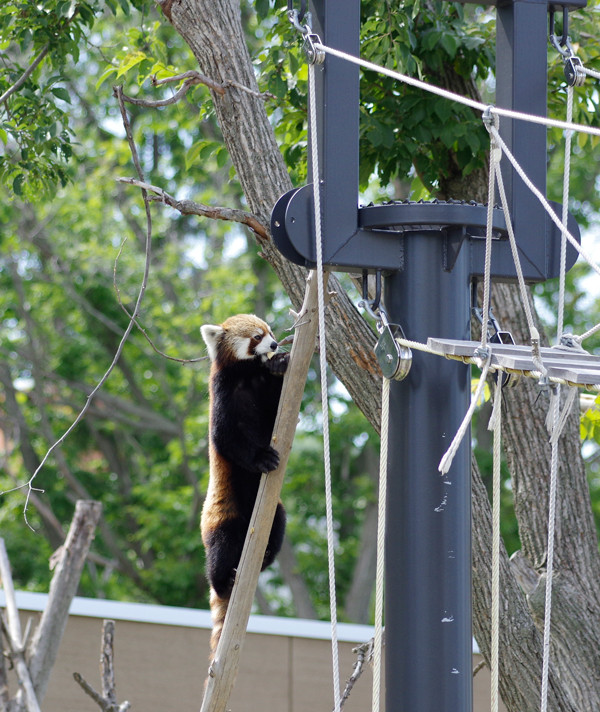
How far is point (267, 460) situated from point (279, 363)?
49 centimetres

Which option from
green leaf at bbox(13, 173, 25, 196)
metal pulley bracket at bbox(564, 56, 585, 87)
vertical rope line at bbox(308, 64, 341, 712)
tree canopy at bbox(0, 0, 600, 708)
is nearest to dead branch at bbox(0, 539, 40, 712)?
green leaf at bbox(13, 173, 25, 196)

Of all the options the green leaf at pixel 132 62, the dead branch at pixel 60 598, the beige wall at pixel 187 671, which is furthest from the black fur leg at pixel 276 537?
the beige wall at pixel 187 671

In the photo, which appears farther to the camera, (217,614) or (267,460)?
(217,614)

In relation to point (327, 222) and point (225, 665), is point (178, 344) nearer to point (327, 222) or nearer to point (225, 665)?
point (225, 665)

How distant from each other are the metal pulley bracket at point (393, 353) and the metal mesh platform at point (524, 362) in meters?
0.10

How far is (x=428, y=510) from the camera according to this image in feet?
6.88

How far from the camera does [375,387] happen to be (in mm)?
3371

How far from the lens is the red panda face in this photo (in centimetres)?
372

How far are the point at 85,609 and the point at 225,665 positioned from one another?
3573mm

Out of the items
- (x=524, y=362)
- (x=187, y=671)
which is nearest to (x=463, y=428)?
(x=524, y=362)

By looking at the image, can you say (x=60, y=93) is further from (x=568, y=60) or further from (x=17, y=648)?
(x=17, y=648)

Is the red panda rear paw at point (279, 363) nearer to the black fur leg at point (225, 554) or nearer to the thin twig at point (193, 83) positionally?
the black fur leg at point (225, 554)

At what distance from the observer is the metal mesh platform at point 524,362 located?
1803mm

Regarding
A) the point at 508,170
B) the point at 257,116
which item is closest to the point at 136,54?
the point at 257,116
